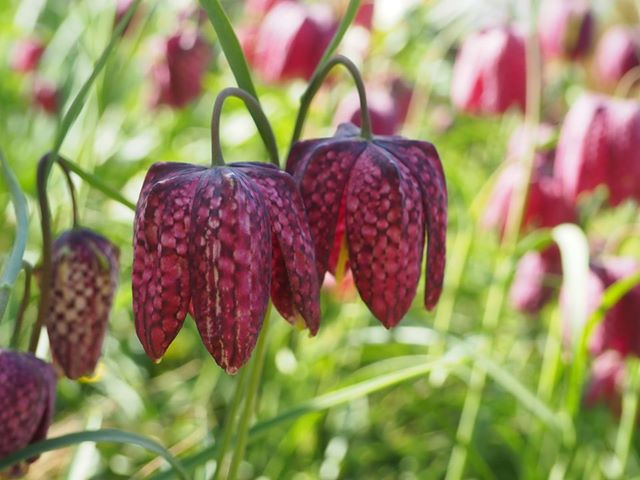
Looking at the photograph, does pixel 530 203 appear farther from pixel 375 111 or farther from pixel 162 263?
pixel 162 263

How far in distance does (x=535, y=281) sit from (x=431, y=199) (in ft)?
4.09

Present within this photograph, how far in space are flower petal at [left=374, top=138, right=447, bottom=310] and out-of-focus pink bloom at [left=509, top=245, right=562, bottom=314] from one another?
Result: 4.03 feet

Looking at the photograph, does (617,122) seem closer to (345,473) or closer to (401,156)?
(345,473)

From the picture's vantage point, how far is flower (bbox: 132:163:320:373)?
847mm

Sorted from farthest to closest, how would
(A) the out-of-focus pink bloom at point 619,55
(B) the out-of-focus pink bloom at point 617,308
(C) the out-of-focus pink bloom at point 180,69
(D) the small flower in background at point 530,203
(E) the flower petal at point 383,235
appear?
(A) the out-of-focus pink bloom at point 619,55
(C) the out-of-focus pink bloom at point 180,69
(D) the small flower in background at point 530,203
(B) the out-of-focus pink bloom at point 617,308
(E) the flower petal at point 383,235

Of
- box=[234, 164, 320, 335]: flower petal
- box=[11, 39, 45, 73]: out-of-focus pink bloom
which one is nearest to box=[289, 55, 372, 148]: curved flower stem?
box=[234, 164, 320, 335]: flower petal

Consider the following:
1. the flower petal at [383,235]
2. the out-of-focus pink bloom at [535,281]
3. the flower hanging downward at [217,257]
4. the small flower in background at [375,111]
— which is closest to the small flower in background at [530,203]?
the out-of-focus pink bloom at [535,281]

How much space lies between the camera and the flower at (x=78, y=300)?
1143 millimetres

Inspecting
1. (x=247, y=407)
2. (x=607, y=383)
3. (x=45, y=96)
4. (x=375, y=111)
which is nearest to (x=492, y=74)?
(x=375, y=111)

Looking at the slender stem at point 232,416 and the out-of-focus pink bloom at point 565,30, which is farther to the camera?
the out-of-focus pink bloom at point 565,30

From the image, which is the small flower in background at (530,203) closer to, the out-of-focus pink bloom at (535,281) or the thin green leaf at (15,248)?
the out-of-focus pink bloom at (535,281)

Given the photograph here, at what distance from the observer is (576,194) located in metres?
1.96

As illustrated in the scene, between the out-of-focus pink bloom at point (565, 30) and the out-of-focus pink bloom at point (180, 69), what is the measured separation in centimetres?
77

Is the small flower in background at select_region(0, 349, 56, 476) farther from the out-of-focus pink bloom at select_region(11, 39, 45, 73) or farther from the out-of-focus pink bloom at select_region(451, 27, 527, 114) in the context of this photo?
the out-of-focus pink bloom at select_region(11, 39, 45, 73)
